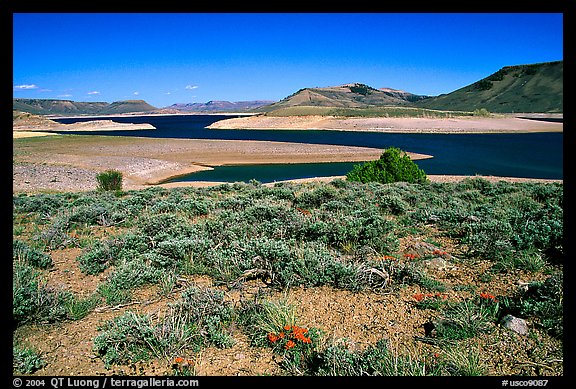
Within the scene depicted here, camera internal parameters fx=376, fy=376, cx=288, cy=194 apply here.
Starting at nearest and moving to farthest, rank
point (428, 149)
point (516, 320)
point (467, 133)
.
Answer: point (516, 320) → point (428, 149) → point (467, 133)

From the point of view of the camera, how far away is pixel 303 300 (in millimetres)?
Answer: 4102

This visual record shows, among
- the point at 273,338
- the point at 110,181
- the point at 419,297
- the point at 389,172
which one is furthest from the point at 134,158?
the point at 273,338

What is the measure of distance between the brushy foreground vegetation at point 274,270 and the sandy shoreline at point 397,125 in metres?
72.0

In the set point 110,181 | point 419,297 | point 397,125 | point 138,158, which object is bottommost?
point 138,158

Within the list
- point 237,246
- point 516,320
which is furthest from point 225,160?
point 516,320

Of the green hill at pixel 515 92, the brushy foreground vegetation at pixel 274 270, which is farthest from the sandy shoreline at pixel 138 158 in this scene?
the green hill at pixel 515 92

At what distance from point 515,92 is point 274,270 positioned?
168569mm

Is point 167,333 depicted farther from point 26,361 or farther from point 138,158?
point 138,158

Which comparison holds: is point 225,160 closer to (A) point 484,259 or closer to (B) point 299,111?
(A) point 484,259

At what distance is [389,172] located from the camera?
1712 cm

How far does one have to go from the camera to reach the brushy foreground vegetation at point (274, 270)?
10.1ft

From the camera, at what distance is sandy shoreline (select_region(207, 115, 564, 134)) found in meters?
74.2
